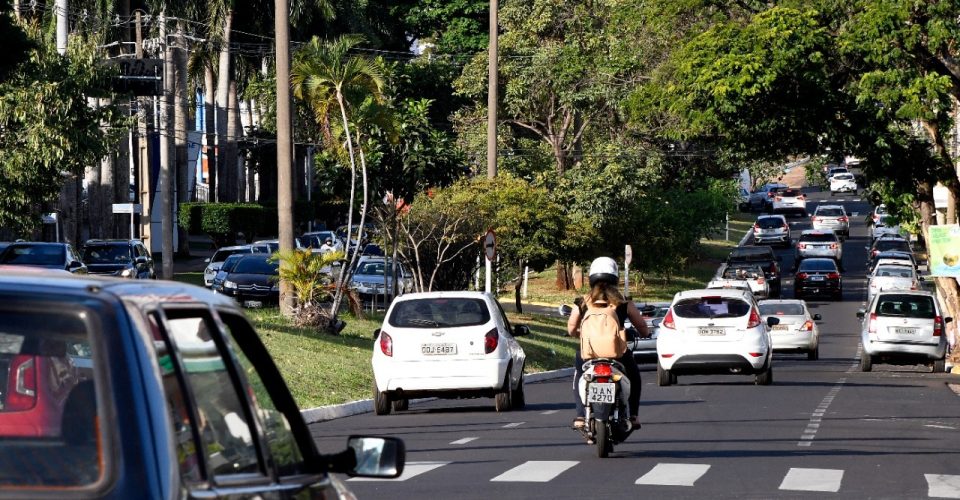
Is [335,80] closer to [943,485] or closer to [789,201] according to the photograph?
[943,485]

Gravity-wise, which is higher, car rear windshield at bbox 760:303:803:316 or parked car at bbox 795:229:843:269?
parked car at bbox 795:229:843:269

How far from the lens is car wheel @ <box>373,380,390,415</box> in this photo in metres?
20.1

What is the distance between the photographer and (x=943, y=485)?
1288 cm

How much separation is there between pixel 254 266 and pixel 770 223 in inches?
1753

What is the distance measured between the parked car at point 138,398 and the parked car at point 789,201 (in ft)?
330

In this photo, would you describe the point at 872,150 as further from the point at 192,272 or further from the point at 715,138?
the point at 192,272

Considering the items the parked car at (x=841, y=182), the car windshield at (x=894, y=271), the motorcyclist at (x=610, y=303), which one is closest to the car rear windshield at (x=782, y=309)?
the car windshield at (x=894, y=271)

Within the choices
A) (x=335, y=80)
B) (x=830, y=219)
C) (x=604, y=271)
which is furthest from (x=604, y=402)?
(x=830, y=219)

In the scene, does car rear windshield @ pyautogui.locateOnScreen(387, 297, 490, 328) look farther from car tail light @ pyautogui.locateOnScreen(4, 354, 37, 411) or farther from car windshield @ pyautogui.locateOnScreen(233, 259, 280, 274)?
car windshield @ pyautogui.locateOnScreen(233, 259, 280, 274)

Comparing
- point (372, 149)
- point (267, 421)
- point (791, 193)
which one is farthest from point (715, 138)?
point (791, 193)

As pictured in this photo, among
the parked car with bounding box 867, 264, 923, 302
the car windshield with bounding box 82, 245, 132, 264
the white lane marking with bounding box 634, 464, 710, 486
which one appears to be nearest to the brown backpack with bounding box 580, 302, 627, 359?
the white lane marking with bounding box 634, 464, 710, 486

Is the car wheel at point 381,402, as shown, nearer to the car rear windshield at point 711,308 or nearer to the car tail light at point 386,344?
the car tail light at point 386,344

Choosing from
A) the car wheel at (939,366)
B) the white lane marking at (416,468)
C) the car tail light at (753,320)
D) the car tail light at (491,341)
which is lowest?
the car wheel at (939,366)

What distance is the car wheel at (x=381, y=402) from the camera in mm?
20109
